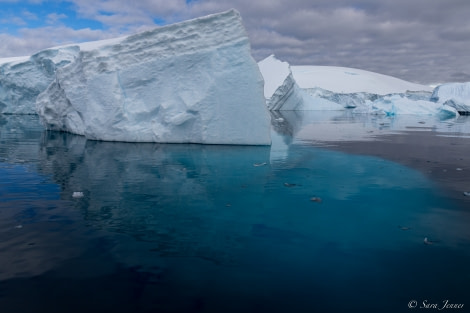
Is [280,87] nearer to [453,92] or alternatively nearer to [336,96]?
[453,92]

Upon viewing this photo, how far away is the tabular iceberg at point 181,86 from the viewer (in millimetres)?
10680

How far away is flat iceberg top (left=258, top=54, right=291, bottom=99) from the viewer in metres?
38.4

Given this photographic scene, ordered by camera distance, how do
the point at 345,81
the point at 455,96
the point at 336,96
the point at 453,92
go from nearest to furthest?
the point at 455,96
the point at 453,92
the point at 336,96
the point at 345,81

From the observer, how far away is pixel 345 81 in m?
78.2

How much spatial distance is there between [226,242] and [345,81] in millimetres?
79439

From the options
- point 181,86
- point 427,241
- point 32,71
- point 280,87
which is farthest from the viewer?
point 280,87

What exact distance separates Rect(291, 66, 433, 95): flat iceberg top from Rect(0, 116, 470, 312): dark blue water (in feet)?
218

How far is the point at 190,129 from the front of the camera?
36.8 feet

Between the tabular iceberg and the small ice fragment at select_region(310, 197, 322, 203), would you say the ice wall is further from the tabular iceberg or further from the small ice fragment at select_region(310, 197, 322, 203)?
the small ice fragment at select_region(310, 197, 322, 203)

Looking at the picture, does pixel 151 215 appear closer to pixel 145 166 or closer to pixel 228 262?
A: pixel 228 262

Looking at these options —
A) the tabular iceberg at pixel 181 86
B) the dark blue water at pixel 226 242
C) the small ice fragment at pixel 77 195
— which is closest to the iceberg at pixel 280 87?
the tabular iceberg at pixel 181 86

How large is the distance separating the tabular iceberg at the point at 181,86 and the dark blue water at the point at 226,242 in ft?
12.6

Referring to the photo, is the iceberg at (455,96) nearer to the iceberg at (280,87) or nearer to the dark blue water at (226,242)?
the iceberg at (280,87)

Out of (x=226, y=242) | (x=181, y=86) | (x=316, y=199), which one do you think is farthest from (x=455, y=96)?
(x=226, y=242)
